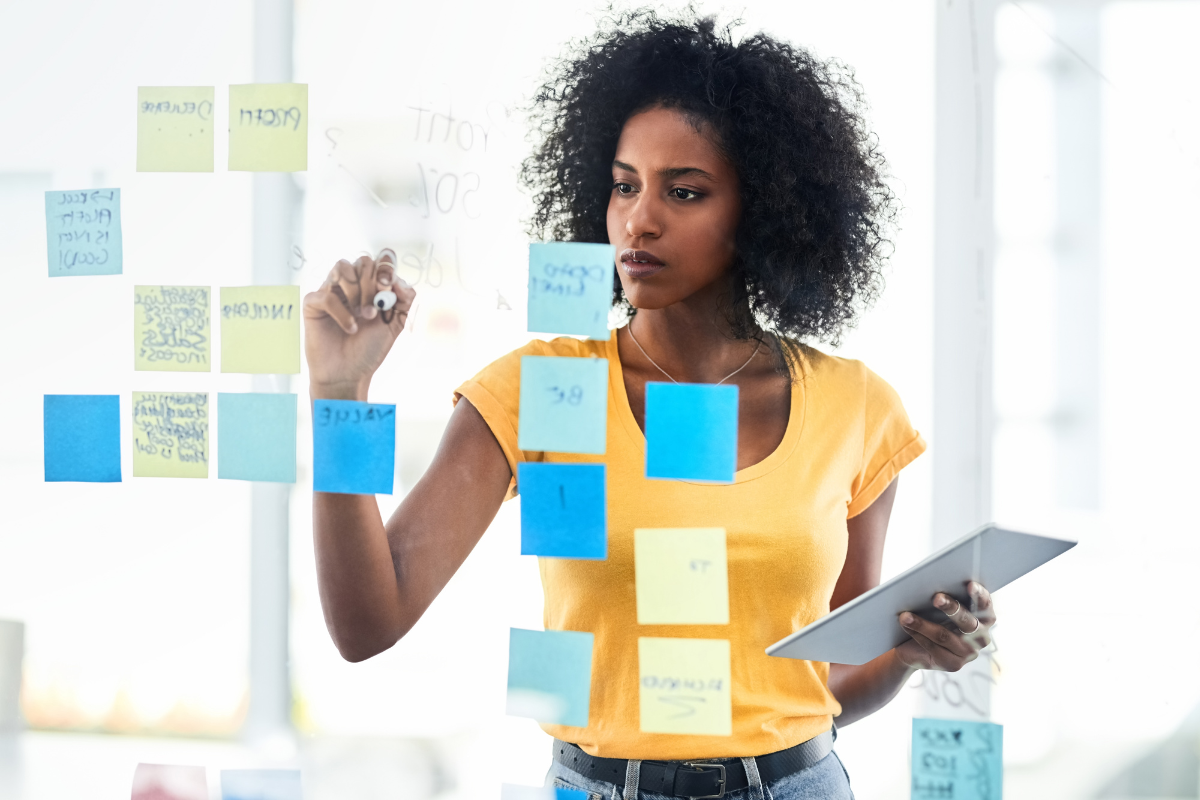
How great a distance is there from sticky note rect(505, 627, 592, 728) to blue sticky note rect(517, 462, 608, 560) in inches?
3.5

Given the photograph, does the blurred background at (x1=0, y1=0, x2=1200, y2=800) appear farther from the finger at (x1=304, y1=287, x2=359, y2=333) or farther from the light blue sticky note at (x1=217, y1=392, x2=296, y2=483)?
the finger at (x1=304, y1=287, x2=359, y2=333)

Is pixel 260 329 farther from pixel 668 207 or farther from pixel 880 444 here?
pixel 880 444

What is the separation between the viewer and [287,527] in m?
1.13

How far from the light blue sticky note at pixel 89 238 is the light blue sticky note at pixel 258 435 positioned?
0.70 feet

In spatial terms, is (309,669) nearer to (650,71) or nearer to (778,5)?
(650,71)

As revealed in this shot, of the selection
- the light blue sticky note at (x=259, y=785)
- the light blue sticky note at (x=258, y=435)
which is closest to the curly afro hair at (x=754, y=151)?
the light blue sticky note at (x=258, y=435)

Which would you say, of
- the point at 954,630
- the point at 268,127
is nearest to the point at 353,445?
the point at 268,127

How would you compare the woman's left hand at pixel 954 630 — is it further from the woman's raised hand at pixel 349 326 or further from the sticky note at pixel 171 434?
the sticky note at pixel 171 434

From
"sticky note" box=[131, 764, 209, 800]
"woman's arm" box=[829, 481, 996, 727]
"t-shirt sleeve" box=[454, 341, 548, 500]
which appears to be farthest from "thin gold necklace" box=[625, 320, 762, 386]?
"sticky note" box=[131, 764, 209, 800]

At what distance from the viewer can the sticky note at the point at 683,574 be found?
863 millimetres

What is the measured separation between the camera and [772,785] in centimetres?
87

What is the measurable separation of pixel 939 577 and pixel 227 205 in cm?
85

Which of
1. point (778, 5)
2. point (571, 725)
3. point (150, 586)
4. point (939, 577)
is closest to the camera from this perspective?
point (939, 577)

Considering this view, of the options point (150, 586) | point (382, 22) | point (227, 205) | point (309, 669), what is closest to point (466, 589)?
point (309, 669)
